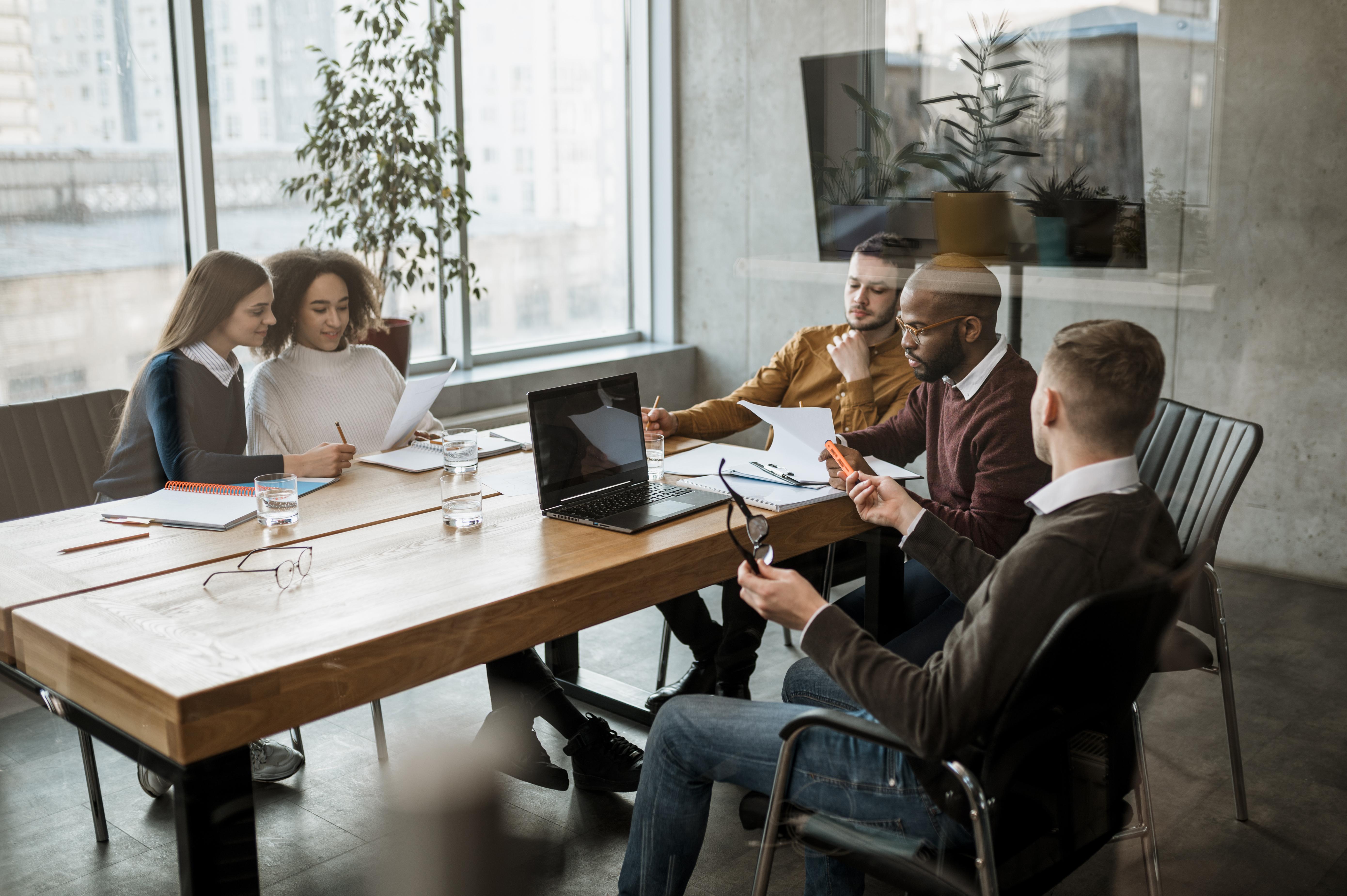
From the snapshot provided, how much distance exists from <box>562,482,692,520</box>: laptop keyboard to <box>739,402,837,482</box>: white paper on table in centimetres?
25

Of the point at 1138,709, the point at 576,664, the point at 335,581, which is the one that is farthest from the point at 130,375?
the point at 1138,709

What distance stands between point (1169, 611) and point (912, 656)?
83 centimetres

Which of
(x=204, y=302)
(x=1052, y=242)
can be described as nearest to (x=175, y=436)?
(x=204, y=302)

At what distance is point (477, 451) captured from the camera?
2.25 meters

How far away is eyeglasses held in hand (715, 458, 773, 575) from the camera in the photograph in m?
1.71

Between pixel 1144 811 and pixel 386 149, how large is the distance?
3328 mm

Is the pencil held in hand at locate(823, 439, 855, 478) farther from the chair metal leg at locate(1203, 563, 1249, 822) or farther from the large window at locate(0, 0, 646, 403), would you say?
the large window at locate(0, 0, 646, 403)

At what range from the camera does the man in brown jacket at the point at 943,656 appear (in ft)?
4.58

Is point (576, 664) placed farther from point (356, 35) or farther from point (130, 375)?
point (356, 35)

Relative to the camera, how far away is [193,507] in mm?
2182

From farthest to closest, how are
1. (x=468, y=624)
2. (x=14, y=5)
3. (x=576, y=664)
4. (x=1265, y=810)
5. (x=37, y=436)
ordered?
(x=14, y=5) < (x=576, y=664) < (x=37, y=436) < (x=1265, y=810) < (x=468, y=624)

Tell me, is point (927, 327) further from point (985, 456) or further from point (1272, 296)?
point (1272, 296)

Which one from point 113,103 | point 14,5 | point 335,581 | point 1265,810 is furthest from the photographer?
point 113,103

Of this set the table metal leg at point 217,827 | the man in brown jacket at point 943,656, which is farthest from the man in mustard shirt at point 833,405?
the table metal leg at point 217,827
